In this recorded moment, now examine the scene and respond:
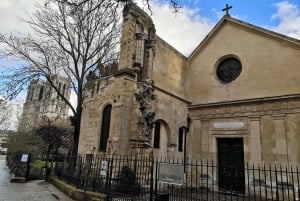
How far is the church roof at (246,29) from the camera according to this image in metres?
12.5

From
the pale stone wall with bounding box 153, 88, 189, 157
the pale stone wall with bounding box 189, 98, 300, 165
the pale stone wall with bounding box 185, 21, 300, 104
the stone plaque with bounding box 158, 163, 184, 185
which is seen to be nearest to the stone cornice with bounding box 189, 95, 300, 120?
the pale stone wall with bounding box 189, 98, 300, 165

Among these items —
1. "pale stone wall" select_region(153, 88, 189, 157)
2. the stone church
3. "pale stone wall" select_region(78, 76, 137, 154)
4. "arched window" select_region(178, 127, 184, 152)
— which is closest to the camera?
"pale stone wall" select_region(78, 76, 137, 154)

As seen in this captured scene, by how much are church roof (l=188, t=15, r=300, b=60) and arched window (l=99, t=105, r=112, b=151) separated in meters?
7.61

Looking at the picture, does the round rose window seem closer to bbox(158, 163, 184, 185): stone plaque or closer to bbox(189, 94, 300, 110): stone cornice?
bbox(189, 94, 300, 110): stone cornice

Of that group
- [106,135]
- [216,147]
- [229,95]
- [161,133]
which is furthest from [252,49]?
[106,135]

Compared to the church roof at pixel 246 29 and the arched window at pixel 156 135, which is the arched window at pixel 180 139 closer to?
the arched window at pixel 156 135

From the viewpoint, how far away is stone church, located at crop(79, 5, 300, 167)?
1118 cm

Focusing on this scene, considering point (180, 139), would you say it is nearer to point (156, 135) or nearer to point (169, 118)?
point (169, 118)

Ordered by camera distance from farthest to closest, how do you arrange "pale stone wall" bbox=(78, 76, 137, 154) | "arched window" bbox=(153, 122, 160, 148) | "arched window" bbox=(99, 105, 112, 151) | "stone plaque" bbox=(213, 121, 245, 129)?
"stone plaque" bbox=(213, 121, 245, 129)
"arched window" bbox=(153, 122, 160, 148)
"arched window" bbox=(99, 105, 112, 151)
"pale stone wall" bbox=(78, 76, 137, 154)

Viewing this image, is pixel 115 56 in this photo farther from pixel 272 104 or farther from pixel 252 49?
pixel 272 104

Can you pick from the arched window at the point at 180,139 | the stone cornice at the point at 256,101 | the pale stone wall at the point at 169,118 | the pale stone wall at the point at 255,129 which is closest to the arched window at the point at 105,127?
the pale stone wall at the point at 169,118

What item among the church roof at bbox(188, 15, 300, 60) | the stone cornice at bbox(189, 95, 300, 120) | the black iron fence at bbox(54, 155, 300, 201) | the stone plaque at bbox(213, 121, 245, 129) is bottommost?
the black iron fence at bbox(54, 155, 300, 201)

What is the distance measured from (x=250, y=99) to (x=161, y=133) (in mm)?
5177

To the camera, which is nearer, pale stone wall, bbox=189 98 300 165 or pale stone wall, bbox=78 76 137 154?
pale stone wall, bbox=78 76 137 154
